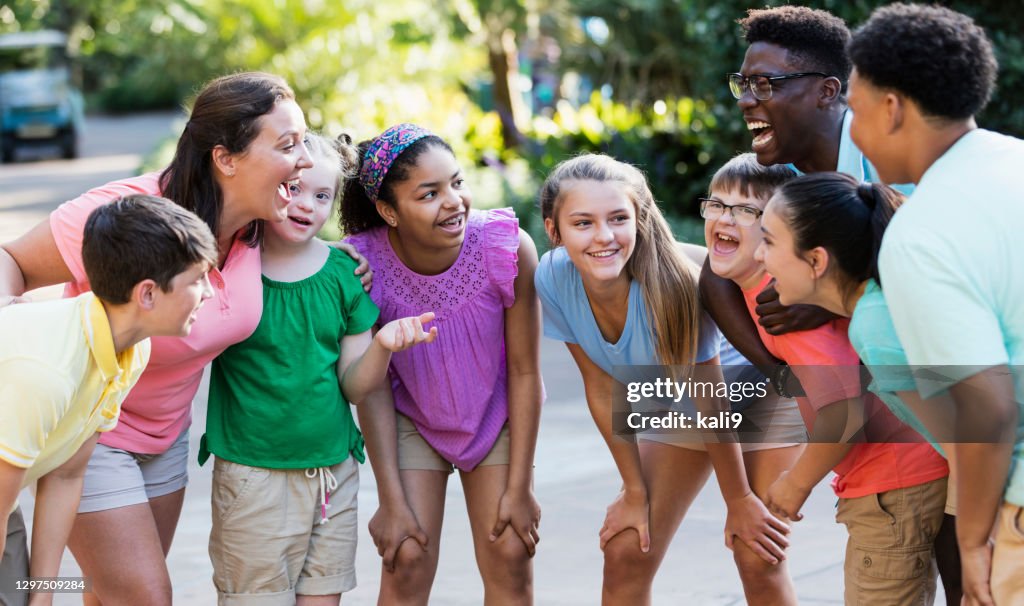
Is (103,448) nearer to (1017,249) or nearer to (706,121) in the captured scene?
(1017,249)

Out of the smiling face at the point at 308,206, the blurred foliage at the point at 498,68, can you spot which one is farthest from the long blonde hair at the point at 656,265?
the blurred foliage at the point at 498,68

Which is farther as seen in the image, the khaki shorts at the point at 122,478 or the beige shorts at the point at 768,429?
the beige shorts at the point at 768,429

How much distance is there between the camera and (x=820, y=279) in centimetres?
279

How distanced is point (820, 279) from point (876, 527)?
72 cm

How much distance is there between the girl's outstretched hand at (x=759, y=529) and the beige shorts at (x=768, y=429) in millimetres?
175

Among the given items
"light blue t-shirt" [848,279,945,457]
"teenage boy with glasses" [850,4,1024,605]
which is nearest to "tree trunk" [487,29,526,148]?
"light blue t-shirt" [848,279,945,457]

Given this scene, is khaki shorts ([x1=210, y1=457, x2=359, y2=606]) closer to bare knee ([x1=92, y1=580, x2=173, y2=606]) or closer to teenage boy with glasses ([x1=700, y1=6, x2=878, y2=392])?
bare knee ([x1=92, y1=580, x2=173, y2=606])

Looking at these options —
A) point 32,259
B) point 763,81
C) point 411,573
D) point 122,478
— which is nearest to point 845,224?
point 763,81

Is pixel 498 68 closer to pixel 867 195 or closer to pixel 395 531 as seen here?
pixel 395 531

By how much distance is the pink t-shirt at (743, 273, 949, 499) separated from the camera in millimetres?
3051

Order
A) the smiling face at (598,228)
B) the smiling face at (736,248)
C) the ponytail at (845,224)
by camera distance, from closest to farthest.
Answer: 1. the ponytail at (845,224)
2. the smiling face at (736,248)
3. the smiling face at (598,228)

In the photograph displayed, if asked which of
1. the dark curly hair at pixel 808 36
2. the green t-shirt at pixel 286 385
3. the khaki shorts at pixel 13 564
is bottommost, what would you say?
the khaki shorts at pixel 13 564

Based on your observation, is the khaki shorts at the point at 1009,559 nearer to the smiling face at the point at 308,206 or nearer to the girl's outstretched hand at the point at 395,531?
the girl's outstretched hand at the point at 395,531

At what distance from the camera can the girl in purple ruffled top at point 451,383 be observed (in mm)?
3564
